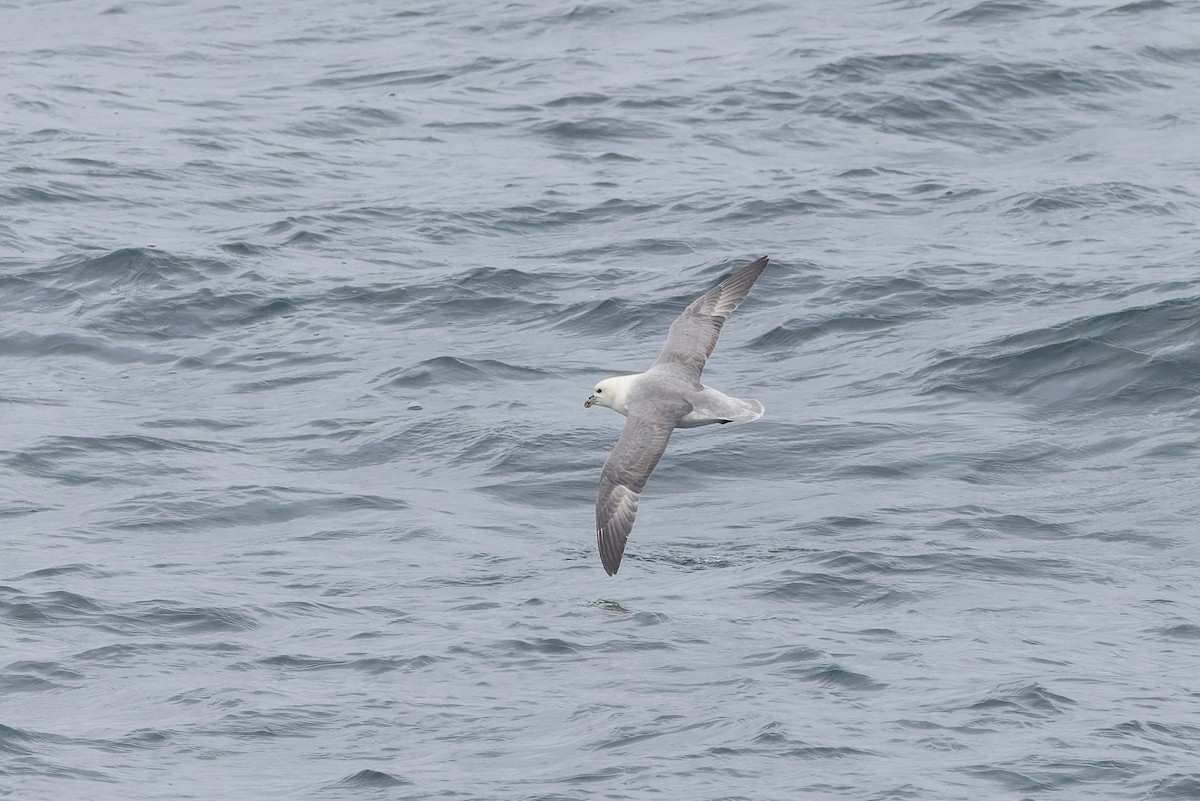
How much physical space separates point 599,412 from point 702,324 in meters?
2.27

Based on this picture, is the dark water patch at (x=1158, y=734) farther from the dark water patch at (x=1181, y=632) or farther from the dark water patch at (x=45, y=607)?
the dark water patch at (x=45, y=607)

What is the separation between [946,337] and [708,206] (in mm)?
4779

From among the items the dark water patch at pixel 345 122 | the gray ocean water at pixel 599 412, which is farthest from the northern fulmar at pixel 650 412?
the dark water patch at pixel 345 122

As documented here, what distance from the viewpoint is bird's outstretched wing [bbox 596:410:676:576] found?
13445 mm

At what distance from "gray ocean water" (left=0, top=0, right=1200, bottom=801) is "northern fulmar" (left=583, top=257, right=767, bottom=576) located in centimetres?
54

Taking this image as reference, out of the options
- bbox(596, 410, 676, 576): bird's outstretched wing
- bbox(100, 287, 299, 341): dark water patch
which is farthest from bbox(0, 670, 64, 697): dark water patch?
bbox(100, 287, 299, 341): dark water patch

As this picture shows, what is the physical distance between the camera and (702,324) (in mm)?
15719

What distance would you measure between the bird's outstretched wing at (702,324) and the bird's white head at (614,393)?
55 cm

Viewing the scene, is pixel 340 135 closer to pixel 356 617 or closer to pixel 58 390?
pixel 58 390

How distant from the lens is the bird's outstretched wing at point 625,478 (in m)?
13.4

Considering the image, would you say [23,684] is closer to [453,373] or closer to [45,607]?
[45,607]

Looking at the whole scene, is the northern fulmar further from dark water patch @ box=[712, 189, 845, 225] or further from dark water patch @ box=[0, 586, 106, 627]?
dark water patch @ box=[712, 189, 845, 225]

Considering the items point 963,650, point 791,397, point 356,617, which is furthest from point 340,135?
point 963,650

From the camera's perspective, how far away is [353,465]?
16438mm
